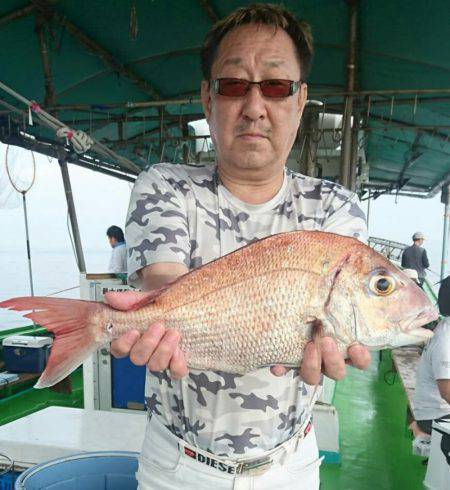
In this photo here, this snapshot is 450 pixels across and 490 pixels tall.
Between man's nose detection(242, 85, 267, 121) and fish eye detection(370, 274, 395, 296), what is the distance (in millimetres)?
679

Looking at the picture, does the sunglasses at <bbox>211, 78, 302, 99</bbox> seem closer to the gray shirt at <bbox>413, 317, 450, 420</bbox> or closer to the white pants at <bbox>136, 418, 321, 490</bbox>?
the white pants at <bbox>136, 418, 321, 490</bbox>

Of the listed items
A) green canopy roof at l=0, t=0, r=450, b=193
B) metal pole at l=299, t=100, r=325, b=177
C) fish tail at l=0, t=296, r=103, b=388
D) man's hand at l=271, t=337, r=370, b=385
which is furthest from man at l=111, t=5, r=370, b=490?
metal pole at l=299, t=100, r=325, b=177

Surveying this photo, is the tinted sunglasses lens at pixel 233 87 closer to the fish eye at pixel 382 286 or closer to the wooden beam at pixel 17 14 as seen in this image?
the fish eye at pixel 382 286

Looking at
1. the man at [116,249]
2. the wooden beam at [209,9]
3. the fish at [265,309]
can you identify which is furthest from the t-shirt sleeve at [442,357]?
the man at [116,249]

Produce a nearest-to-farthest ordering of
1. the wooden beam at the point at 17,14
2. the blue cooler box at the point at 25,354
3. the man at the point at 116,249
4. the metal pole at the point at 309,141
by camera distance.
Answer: the wooden beam at the point at 17,14
the blue cooler box at the point at 25,354
the metal pole at the point at 309,141
the man at the point at 116,249

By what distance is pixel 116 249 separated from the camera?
842cm

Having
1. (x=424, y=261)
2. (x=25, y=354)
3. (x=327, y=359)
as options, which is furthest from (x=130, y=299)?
(x=424, y=261)

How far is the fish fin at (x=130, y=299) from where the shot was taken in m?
1.41

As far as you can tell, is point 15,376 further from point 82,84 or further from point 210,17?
point 210,17

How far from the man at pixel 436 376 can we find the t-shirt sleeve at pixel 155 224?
2.75 metres

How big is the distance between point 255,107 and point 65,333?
964mm

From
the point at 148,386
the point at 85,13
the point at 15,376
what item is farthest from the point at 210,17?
the point at 15,376

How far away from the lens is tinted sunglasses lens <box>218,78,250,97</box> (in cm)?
161

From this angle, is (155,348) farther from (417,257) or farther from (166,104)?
(417,257)
